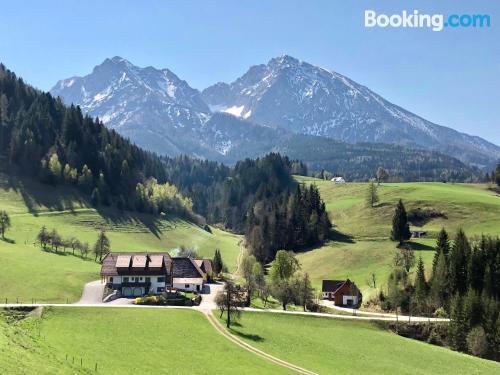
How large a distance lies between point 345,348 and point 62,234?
98812mm

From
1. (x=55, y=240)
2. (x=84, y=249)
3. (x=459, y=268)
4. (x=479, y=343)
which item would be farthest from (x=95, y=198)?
(x=479, y=343)

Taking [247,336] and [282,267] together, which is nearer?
[247,336]

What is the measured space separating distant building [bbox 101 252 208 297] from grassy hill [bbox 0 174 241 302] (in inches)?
169

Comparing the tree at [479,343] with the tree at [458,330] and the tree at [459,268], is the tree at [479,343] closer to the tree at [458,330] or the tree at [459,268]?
the tree at [458,330]

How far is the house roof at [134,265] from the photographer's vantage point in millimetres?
109938

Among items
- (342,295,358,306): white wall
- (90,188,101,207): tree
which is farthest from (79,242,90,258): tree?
(342,295,358,306): white wall

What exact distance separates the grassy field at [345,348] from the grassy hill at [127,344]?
6.69 meters

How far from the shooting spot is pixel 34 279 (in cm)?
9831

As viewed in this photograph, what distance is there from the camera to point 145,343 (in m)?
68.6

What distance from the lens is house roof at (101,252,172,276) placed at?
361 feet

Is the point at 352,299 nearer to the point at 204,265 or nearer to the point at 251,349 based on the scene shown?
the point at 204,265

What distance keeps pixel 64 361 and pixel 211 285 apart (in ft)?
254

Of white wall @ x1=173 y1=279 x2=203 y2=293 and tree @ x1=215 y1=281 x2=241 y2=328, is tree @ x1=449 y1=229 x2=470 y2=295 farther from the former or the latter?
white wall @ x1=173 y1=279 x2=203 y2=293

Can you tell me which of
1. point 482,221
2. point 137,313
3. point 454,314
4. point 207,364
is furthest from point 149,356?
point 482,221
